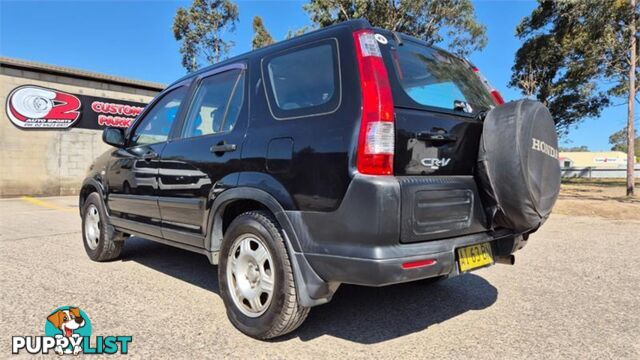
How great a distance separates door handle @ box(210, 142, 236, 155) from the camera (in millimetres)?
2882

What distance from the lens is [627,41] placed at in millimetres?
13625

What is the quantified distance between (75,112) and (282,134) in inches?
598

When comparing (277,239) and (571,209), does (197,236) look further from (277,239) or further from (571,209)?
(571,209)

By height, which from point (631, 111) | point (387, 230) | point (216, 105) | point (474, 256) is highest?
point (631, 111)

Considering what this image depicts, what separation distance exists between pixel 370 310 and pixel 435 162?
142 cm

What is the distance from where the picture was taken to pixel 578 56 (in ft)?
62.1

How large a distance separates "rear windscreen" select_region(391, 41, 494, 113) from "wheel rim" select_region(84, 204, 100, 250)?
12.8 feet

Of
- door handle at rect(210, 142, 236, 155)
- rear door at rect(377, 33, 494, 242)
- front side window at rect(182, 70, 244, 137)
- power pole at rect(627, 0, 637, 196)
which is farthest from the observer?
power pole at rect(627, 0, 637, 196)

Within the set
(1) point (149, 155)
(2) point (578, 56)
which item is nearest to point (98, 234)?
(1) point (149, 155)

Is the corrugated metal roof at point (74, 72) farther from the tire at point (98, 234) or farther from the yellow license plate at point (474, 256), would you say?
the yellow license plate at point (474, 256)

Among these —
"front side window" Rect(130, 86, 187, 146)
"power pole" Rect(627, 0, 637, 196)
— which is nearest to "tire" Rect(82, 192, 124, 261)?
"front side window" Rect(130, 86, 187, 146)

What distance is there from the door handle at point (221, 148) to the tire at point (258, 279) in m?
0.48

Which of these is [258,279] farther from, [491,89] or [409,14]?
[409,14]

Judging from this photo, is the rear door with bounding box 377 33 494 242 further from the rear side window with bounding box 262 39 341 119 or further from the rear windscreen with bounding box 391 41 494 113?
the rear side window with bounding box 262 39 341 119
